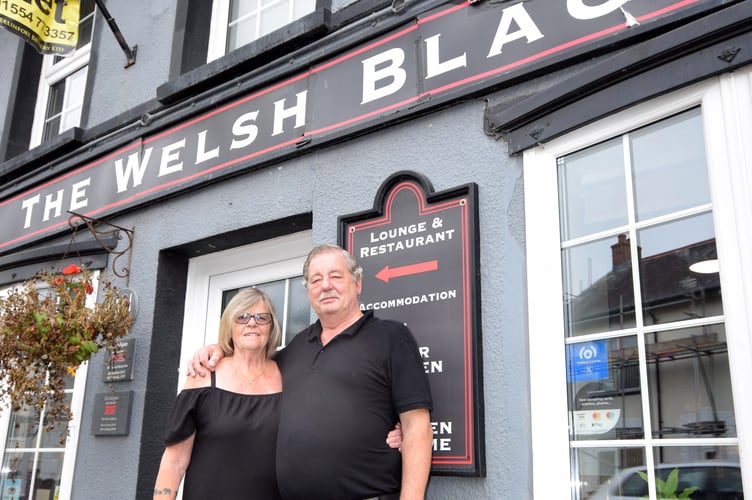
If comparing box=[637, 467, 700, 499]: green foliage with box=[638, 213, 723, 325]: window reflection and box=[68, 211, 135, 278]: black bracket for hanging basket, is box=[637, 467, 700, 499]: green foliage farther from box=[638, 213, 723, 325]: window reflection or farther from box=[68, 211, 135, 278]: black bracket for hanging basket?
box=[68, 211, 135, 278]: black bracket for hanging basket

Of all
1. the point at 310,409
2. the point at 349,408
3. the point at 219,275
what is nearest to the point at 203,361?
the point at 310,409

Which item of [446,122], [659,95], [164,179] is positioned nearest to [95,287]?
[164,179]

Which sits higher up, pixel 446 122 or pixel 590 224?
pixel 446 122

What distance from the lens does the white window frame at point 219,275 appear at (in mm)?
4395

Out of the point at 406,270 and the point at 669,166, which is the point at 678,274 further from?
the point at 406,270

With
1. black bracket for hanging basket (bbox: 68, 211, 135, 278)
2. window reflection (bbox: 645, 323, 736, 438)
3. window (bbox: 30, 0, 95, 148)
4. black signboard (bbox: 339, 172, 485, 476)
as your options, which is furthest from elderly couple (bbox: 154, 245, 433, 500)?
window (bbox: 30, 0, 95, 148)

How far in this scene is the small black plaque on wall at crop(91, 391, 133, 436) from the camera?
173 inches

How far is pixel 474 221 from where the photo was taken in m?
3.15

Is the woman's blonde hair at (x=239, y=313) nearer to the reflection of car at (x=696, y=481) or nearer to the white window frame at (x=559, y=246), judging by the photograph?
the white window frame at (x=559, y=246)

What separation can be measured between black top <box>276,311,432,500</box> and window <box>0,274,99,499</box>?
2.65 metres

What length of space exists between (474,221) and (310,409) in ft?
3.55

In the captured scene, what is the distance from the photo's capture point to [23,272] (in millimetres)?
5641

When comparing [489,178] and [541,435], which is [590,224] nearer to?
[489,178]

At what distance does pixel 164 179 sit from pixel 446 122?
2193 mm
